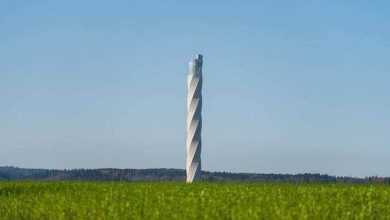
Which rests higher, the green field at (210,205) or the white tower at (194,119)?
the white tower at (194,119)

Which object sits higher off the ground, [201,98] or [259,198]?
[201,98]

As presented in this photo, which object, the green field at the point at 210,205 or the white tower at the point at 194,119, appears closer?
the green field at the point at 210,205

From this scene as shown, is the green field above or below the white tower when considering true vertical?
below

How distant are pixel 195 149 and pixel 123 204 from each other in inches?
1018

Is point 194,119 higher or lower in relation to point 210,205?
higher

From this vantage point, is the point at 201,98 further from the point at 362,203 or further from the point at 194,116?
the point at 362,203

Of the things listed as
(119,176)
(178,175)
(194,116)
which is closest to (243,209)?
(194,116)

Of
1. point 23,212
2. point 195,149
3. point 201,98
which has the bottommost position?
point 23,212

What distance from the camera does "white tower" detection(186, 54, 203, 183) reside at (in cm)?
4331

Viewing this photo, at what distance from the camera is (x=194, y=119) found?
4344 centimetres

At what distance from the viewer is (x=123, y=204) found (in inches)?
706

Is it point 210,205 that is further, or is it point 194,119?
point 194,119

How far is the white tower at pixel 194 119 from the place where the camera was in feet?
142

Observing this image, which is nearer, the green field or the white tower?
the green field
